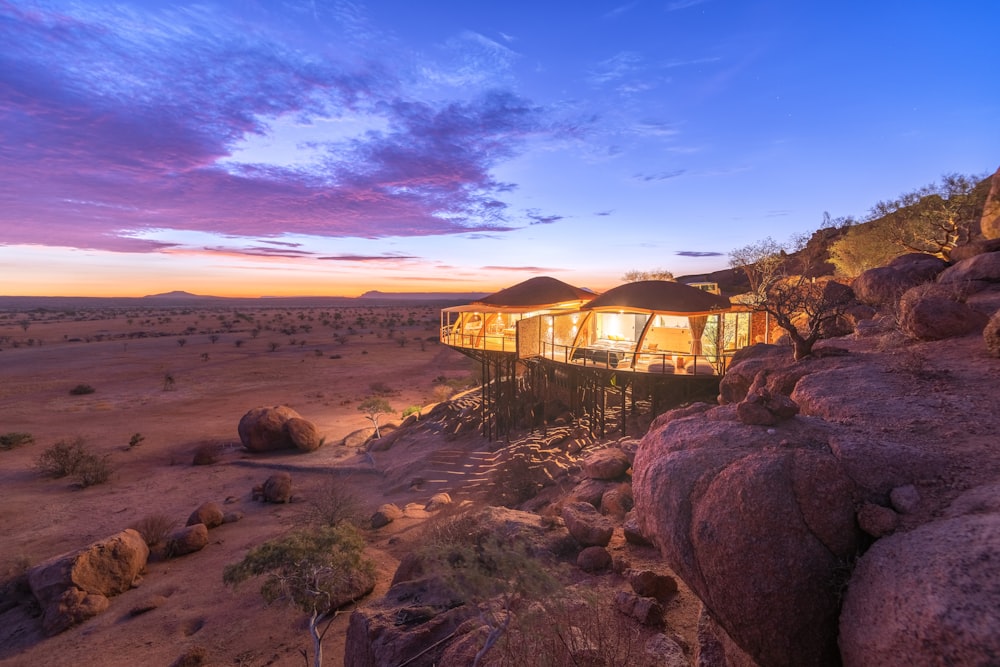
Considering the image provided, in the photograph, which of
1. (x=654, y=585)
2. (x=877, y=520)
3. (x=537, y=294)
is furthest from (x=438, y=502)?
(x=877, y=520)

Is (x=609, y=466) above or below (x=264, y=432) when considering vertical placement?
above

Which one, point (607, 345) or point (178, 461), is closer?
point (178, 461)

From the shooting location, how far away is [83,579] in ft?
27.9

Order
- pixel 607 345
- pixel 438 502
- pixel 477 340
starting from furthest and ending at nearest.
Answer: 1. pixel 477 340
2. pixel 607 345
3. pixel 438 502

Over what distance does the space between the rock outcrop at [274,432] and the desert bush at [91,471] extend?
13.6 feet

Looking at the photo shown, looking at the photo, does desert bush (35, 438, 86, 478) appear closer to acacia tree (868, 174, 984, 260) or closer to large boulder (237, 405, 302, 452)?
large boulder (237, 405, 302, 452)

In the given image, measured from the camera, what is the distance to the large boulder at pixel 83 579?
799 centimetres

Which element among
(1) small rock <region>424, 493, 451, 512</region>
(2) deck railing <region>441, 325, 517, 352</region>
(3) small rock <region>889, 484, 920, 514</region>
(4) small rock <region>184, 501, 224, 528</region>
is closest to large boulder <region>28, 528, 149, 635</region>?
(4) small rock <region>184, 501, 224, 528</region>

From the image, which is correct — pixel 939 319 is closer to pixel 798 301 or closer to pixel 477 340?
pixel 798 301

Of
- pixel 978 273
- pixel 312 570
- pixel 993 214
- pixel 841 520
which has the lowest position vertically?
pixel 312 570

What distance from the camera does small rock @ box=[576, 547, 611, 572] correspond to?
264 inches

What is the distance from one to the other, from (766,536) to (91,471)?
61.6 feet

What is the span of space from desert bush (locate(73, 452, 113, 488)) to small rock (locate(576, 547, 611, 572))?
1595 cm

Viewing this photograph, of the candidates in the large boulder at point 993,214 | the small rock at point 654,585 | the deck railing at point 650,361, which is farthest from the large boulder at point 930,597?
the large boulder at point 993,214
